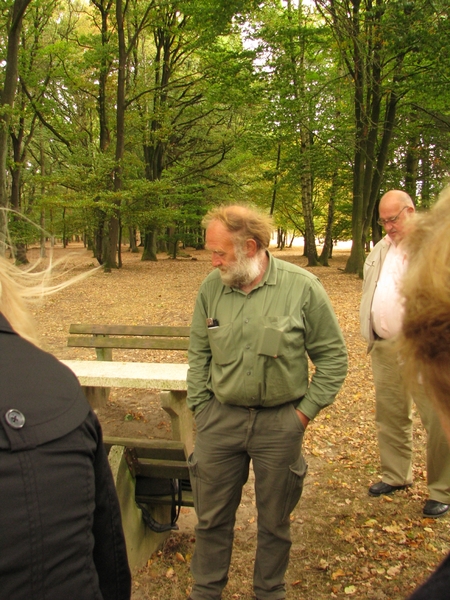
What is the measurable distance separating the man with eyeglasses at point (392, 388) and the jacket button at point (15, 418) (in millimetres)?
2739

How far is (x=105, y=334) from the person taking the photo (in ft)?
17.7

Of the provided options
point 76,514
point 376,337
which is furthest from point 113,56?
point 76,514

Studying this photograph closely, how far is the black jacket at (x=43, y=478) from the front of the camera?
0.94 m

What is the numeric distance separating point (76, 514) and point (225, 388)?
1.54 meters

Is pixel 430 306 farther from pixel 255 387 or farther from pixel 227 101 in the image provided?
pixel 227 101

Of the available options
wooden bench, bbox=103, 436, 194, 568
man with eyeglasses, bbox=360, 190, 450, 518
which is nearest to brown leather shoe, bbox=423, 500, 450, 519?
man with eyeglasses, bbox=360, 190, 450, 518

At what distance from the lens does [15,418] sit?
3.08ft

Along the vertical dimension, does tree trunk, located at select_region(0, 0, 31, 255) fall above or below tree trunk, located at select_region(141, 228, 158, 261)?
above

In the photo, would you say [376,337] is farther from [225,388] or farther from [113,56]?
[113,56]

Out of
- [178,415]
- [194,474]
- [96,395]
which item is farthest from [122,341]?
[194,474]

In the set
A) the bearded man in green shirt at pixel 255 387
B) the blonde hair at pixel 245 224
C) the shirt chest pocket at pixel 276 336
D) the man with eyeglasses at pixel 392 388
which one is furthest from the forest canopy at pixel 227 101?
the shirt chest pocket at pixel 276 336

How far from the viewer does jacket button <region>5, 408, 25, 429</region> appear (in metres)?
0.93

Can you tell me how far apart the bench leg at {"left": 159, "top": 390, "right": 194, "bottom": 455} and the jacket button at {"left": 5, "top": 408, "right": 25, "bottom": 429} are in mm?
3102

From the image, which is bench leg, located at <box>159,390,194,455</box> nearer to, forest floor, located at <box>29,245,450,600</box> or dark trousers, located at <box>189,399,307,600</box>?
forest floor, located at <box>29,245,450,600</box>
